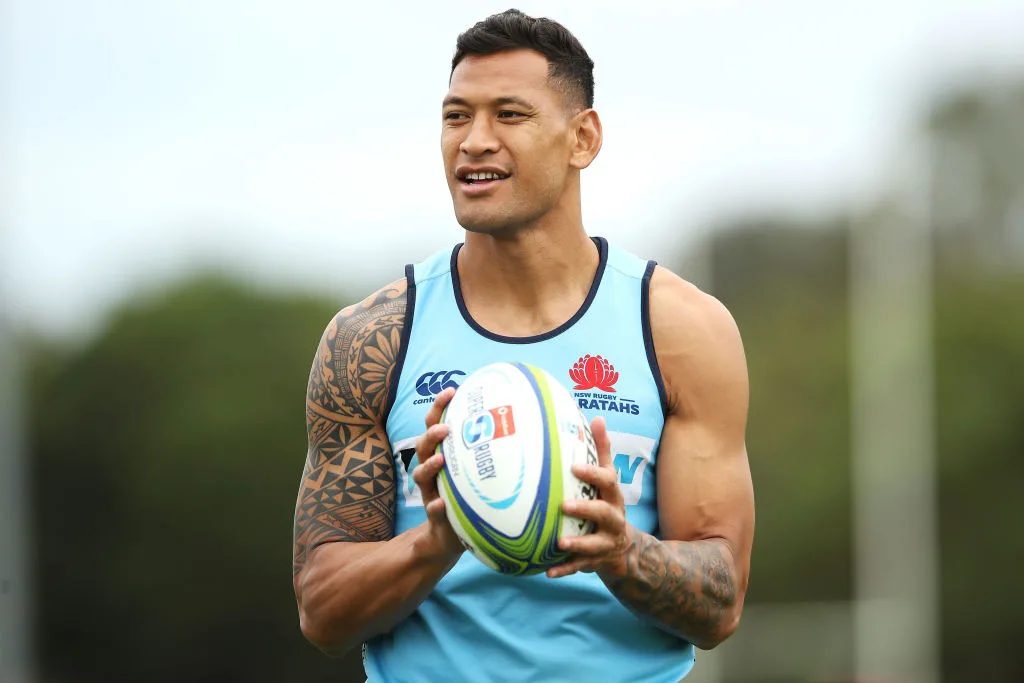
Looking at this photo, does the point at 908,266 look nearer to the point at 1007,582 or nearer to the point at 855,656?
the point at 855,656

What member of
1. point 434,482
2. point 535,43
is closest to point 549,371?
point 434,482

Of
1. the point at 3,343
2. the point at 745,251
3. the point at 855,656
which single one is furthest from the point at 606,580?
the point at 745,251

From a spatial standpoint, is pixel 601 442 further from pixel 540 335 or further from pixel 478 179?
pixel 478 179

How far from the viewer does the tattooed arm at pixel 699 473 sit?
154 inches

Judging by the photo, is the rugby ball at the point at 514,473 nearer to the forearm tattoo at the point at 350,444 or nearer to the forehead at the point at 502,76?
the forearm tattoo at the point at 350,444

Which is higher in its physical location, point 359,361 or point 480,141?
point 480,141

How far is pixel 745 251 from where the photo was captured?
20359 mm

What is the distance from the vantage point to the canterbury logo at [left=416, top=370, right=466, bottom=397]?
13.3 feet

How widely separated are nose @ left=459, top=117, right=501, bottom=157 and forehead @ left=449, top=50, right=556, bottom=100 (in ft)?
0.33

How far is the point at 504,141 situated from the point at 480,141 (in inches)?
3.2

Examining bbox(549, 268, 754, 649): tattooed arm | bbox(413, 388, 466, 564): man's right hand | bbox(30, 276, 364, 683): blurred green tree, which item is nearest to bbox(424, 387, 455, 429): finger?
bbox(413, 388, 466, 564): man's right hand

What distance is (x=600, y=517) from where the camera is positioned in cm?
334

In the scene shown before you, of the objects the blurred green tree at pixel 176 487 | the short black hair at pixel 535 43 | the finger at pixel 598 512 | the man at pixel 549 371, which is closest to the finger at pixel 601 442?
the finger at pixel 598 512

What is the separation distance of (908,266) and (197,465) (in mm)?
11329
